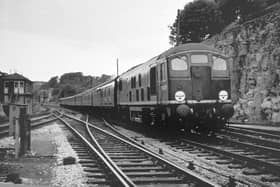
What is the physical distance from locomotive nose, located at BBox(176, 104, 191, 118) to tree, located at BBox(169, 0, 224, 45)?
26.7m

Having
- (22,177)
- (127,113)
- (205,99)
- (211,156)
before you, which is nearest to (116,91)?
(127,113)

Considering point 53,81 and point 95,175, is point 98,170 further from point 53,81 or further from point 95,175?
point 53,81

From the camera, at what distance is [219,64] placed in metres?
14.2

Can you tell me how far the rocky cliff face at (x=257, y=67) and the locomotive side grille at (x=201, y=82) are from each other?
9512mm

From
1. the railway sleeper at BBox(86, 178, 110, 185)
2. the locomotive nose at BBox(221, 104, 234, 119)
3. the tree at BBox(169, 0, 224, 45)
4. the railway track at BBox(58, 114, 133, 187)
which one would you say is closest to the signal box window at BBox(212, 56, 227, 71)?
the locomotive nose at BBox(221, 104, 234, 119)

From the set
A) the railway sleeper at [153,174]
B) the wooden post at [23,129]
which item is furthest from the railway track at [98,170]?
the wooden post at [23,129]

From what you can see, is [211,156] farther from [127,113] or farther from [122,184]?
[127,113]

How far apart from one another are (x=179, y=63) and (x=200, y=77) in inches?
34.1

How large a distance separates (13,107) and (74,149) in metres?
2.25

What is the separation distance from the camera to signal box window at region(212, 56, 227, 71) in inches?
555

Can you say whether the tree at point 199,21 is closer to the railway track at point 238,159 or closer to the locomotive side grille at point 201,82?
the locomotive side grille at point 201,82

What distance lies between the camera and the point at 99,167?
867 centimetres

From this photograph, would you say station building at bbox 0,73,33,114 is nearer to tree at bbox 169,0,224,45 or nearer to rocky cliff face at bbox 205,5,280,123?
rocky cliff face at bbox 205,5,280,123

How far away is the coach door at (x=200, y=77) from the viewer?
13555 mm
